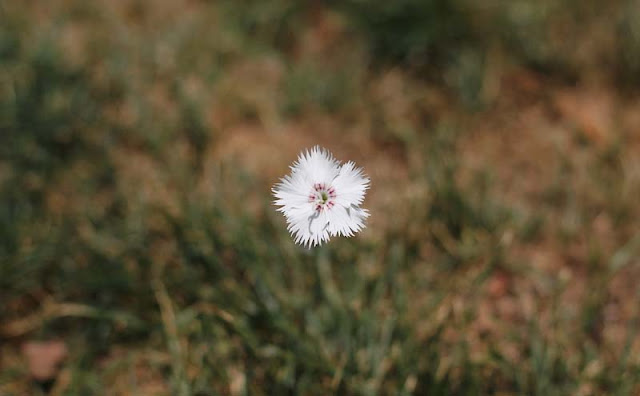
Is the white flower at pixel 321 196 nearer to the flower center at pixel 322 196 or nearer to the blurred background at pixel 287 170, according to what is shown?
the flower center at pixel 322 196

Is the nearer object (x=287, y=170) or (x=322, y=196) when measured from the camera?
(x=322, y=196)

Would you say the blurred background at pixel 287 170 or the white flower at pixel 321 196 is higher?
the blurred background at pixel 287 170

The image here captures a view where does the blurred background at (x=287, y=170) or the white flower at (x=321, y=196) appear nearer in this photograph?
the white flower at (x=321, y=196)

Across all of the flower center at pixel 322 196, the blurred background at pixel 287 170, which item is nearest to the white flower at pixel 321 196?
the flower center at pixel 322 196

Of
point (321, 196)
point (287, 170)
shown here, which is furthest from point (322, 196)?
point (287, 170)

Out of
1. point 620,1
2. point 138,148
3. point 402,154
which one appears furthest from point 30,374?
point 620,1

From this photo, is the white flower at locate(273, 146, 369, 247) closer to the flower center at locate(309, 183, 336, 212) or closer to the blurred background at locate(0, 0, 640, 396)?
the flower center at locate(309, 183, 336, 212)

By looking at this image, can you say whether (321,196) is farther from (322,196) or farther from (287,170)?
(287,170)
